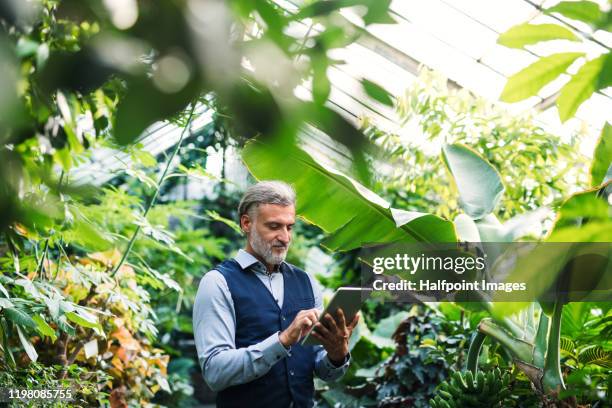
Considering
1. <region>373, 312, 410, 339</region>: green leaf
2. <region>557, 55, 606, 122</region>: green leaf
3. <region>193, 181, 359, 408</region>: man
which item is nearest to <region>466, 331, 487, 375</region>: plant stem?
<region>193, 181, 359, 408</region>: man

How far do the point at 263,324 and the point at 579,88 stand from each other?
1.57m

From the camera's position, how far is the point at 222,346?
2.14 meters

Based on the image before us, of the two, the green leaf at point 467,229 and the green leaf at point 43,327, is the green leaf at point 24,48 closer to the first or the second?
the green leaf at point 43,327

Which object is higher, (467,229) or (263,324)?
(467,229)

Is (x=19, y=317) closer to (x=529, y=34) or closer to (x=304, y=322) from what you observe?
(x=304, y=322)

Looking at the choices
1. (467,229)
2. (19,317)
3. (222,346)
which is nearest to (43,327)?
(19,317)

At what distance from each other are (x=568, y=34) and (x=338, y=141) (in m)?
0.50

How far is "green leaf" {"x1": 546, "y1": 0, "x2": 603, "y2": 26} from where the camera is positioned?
75 cm

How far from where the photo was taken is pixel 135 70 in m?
0.40

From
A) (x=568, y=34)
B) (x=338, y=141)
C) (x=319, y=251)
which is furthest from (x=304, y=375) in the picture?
(x=319, y=251)

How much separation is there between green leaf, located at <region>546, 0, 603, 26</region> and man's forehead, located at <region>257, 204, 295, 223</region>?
63.3 inches

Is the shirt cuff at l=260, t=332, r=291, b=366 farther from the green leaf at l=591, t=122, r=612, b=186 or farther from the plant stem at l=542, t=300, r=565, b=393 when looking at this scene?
the green leaf at l=591, t=122, r=612, b=186

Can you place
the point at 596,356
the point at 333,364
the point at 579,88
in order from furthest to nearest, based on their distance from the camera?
the point at 596,356 → the point at 333,364 → the point at 579,88

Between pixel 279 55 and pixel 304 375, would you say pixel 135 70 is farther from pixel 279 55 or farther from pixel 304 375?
pixel 304 375
